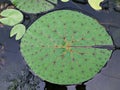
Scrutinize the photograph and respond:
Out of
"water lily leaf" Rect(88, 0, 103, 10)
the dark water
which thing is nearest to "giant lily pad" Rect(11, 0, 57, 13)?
the dark water

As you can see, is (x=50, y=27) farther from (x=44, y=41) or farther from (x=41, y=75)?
(x=41, y=75)

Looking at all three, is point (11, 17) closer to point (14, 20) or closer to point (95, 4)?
point (14, 20)

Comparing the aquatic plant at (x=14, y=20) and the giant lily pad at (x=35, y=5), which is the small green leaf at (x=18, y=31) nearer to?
the aquatic plant at (x=14, y=20)

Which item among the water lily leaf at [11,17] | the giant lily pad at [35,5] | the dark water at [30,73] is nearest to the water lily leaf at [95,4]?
the dark water at [30,73]

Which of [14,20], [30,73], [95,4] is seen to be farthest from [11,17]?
[95,4]

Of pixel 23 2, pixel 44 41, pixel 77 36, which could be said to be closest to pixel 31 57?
pixel 44 41

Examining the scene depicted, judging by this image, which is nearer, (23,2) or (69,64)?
(69,64)
